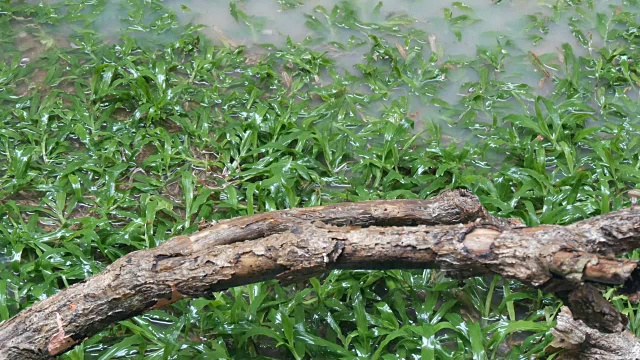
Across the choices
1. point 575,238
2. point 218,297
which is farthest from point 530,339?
point 218,297

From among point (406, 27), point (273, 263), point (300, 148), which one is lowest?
point (300, 148)

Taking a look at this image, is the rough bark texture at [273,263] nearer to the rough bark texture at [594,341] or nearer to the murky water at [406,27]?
the rough bark texture at [594,341]

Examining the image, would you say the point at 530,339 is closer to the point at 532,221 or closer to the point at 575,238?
the point at 532,221

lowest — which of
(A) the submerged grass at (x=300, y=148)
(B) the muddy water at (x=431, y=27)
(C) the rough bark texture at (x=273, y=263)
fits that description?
(A) the submerged grass at (x=300, y=148)

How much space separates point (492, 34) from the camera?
436 cm

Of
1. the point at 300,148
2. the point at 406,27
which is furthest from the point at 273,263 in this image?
the point at 406,27

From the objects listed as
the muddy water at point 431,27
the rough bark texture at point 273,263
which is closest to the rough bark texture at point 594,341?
the rough bark texture at point 273,263

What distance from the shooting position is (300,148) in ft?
11.4

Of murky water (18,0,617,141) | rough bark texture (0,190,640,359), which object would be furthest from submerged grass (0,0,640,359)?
rough bark texture (0,190,640,359)

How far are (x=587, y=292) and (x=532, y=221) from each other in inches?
44.8

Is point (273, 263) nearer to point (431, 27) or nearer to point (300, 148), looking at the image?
point (300, 148)

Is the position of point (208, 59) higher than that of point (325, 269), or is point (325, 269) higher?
point (325, 269)

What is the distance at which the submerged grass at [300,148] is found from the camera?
2.76m

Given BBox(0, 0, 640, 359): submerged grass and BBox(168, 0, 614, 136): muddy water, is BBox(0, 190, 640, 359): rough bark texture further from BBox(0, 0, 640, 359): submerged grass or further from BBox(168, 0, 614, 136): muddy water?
BBox(168, 0, 614, 136): muddy water
